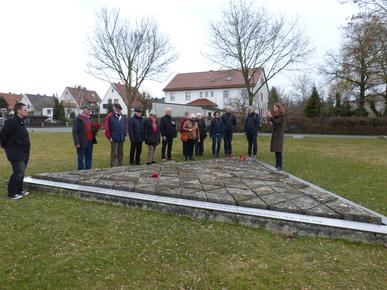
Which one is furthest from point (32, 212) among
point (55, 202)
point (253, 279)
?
point (253, 279)

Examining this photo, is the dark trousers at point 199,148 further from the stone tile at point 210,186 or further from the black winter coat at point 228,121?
the stone tile at point 210,186

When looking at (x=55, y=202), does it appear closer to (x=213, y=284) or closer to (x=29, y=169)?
(x=213, y=284)

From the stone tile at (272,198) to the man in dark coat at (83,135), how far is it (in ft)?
15.4

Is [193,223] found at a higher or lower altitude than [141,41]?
lower

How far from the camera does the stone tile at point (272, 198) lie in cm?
489

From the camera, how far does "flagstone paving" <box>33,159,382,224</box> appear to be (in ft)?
15.4

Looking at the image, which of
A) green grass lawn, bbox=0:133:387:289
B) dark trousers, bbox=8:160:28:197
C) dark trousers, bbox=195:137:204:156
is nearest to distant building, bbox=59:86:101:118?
dark trousers, bbox=195:137:204:156

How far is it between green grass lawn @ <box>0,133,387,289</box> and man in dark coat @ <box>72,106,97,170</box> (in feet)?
8.61

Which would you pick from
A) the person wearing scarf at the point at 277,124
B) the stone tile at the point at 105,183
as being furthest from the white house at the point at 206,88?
the stone tile at the point at 105,183

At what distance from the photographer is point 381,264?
3477mm

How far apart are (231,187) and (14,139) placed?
13.2 ft

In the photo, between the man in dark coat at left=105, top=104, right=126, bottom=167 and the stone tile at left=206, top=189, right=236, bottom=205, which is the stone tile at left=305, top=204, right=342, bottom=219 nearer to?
the stone tile at left=206, top=189, right=236, bottom=205

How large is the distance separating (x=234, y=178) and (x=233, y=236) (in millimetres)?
2710

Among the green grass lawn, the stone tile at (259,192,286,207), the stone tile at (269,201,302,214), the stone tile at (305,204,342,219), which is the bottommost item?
the green grass lawn
